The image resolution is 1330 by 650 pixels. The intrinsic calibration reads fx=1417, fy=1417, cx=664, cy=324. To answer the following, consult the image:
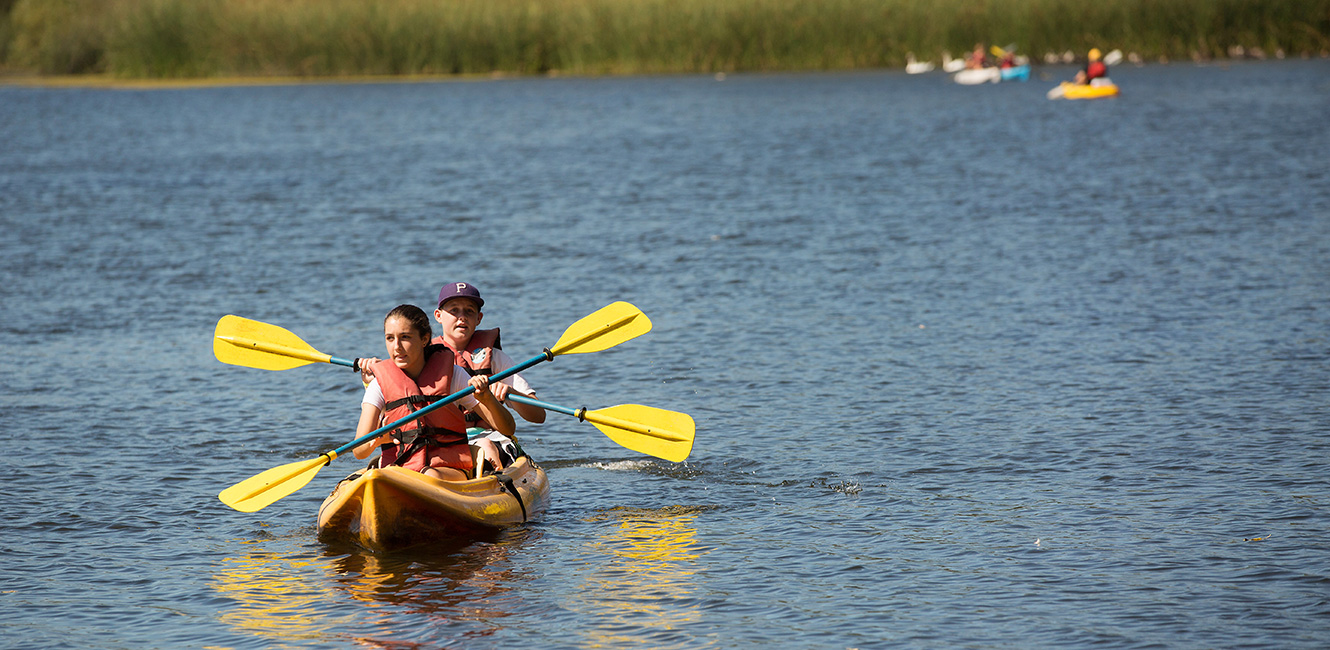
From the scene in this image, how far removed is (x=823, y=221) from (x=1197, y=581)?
11.5 m

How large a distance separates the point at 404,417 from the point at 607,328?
1336 mm

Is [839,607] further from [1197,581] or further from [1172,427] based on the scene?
[1172,427]

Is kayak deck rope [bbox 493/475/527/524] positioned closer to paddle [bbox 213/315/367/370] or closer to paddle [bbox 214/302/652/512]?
paddle [bbox 214/302/652/512]

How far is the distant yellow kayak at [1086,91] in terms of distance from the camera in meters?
31.4

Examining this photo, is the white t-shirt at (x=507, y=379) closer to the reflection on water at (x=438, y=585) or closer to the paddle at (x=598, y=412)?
the paddle at (x=598, y=412)

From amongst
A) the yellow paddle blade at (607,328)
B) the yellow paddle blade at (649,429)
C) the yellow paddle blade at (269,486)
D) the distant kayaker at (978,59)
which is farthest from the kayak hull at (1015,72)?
the yellow paddle blade at (269,486)

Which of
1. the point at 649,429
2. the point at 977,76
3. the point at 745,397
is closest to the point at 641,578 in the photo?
the point at 649,429

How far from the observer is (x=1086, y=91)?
31.5 metres

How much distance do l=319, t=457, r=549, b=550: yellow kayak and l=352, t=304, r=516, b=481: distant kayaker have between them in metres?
0.20

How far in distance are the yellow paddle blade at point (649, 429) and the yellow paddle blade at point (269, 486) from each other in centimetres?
139

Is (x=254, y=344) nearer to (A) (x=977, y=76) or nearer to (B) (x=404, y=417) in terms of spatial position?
(B) (x=404, y=417)

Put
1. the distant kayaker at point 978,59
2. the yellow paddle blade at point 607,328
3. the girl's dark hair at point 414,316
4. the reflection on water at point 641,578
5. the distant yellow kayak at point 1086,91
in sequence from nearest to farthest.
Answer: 1. the reflection on water at point 641,578
2. the girl's dark hair at point 414,316
3. the yellow paddle blade at point 607,328
4. the distant yellow kayak at point 1086,91
5. the distant kayaker at point 978,59

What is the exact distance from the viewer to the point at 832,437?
27.4 feet

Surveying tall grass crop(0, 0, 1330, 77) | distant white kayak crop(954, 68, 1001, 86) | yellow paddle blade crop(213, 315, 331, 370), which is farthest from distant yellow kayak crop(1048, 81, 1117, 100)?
yellow paddle blade crop(213, 315, 331, 370)
